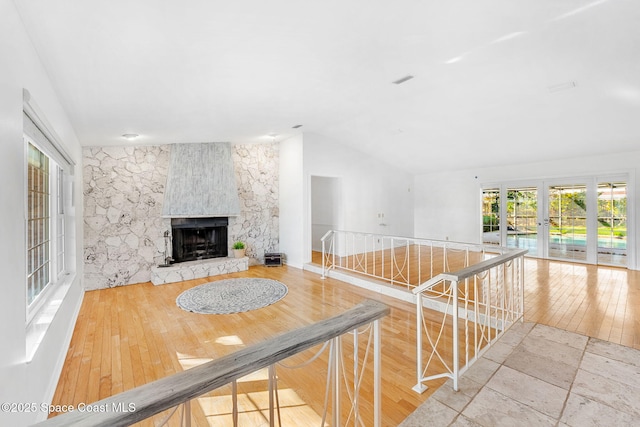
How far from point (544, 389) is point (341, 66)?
10.8 ft

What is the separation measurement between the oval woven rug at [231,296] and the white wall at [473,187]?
18.0 feet

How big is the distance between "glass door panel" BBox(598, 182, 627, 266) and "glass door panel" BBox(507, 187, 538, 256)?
3.63 feet

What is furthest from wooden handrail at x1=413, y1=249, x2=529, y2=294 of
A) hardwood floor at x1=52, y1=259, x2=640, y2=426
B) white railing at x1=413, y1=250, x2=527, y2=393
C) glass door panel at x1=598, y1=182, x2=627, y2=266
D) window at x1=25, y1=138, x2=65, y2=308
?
glass door panel at x1=598, y1=182, x2=627, y2=266

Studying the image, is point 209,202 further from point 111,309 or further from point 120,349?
point 120,349

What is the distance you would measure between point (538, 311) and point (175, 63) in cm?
471

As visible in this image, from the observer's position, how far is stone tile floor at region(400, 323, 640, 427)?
1.65 m

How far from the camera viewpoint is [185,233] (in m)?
5.85

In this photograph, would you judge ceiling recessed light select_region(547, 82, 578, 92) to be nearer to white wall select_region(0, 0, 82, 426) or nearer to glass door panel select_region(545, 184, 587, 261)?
glass door panel select_region(545, 184, 587, 261)

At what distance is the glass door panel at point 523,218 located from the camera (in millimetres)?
6801

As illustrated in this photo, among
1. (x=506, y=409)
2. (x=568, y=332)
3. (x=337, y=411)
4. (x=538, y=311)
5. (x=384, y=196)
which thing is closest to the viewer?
(x=337, y=411)

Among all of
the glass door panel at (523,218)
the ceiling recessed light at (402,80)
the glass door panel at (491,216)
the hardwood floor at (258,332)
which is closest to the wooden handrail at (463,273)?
the hardwood floor at (258,332)

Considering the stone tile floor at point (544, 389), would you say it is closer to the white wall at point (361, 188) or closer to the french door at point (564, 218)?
the white wall at point (361, 188)

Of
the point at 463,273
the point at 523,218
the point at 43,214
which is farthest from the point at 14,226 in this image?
the point at 523,218

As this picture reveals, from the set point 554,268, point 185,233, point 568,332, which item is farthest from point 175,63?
point 554,268
